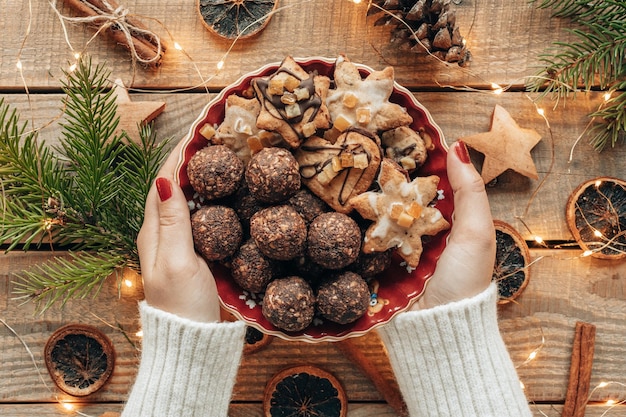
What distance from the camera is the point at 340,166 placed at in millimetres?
1281

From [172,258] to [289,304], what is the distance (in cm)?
27

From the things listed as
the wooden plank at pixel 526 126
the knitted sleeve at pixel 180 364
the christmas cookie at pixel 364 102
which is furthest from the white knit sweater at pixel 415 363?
the christmas cookie at pixel 364 102

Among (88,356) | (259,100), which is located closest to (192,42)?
(259,100)

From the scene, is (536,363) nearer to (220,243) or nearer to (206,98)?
(220,243)

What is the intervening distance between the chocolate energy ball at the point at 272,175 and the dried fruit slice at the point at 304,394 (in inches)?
21.6

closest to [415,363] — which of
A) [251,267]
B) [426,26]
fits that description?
[251,267]

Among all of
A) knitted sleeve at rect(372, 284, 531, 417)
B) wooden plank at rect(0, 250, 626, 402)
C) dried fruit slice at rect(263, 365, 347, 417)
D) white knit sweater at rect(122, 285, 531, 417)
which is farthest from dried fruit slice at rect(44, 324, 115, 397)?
knitted sleeve at rect(372, 284, 531, 417)

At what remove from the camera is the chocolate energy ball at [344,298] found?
1246 mm

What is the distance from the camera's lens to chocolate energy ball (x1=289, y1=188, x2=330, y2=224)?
131cm

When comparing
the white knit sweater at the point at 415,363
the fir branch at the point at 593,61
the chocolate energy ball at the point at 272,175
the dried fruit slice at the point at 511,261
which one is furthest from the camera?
the dried fruit slice at the point at 511,261

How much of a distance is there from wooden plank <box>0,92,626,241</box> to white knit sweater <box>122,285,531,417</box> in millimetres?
333

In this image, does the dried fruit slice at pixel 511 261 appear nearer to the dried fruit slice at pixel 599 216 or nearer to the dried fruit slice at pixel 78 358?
the dried fruit slice at pixel 599 216

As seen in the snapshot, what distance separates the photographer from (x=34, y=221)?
1287mm

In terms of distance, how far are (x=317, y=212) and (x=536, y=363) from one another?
2.55 feet
